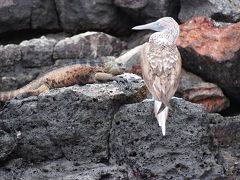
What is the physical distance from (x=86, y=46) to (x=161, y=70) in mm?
4494

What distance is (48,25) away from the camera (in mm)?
11586

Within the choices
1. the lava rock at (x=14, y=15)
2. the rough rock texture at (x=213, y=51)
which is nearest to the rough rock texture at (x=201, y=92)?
the rough rock texture at (x=213, y=51)

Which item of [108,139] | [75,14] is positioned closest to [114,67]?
[75,14]

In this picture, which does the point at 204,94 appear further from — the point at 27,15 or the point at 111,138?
the point at 27,15

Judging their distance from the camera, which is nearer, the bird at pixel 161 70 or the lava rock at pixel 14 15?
the bird at pixel 161 70

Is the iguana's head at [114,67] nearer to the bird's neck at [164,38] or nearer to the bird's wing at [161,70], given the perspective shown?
the bird's neck at [164,38]

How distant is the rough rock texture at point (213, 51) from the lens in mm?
9180

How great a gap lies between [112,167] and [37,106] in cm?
107

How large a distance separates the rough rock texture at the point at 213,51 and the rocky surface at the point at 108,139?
8.01 ft

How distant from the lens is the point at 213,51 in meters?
9.38

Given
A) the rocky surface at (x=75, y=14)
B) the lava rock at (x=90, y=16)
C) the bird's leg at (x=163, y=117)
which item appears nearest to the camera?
the bird's leg at (x=163, y=117)

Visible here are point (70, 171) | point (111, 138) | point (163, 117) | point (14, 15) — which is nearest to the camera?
point (163, 117)

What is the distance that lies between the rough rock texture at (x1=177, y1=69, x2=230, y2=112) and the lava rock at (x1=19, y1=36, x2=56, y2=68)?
243 centimetres

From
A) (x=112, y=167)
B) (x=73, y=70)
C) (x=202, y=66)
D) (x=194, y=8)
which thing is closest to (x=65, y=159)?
(x=112, y=167)
